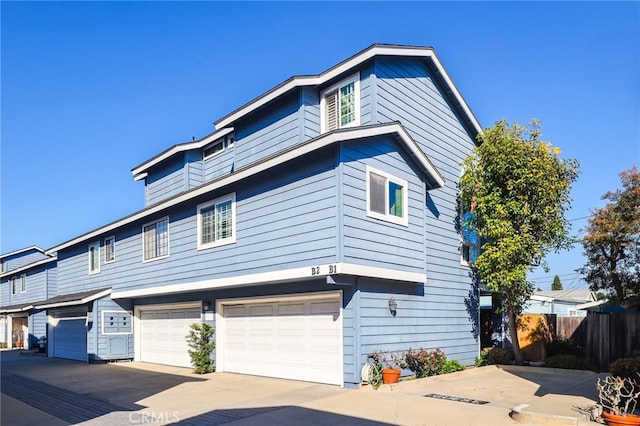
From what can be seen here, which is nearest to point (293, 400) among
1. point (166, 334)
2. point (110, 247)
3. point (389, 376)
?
point (389, 376)

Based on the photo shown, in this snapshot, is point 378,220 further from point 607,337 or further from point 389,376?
point 607,337

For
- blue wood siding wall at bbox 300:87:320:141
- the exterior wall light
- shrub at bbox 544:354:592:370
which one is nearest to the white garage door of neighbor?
blue wood siding wall at bbox 300:87:320:141

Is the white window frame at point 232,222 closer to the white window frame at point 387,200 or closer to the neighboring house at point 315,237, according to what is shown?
the neighboring house at point 315,237

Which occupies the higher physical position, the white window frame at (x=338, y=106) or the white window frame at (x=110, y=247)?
the white window frame at (x=338, y=106)

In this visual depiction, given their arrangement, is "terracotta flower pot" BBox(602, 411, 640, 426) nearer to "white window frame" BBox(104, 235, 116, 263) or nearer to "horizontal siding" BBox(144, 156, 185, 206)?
"horizontal siding" BBox(144, 156, 185, 206)

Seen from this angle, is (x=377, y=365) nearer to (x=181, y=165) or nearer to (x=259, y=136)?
(x=259, y=136)

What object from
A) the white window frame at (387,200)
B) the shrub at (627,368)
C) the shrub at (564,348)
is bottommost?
the shrub at (564,348)

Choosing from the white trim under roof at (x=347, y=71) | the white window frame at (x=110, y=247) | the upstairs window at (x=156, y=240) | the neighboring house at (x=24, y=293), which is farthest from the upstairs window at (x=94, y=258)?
the white trim under roof at (x=347, y=71)

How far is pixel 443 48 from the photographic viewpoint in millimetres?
16750

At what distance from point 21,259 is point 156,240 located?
24.5 meters

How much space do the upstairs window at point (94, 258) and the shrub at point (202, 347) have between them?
8.61m

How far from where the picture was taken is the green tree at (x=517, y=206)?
1538cm

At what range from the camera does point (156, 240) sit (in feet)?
60.8

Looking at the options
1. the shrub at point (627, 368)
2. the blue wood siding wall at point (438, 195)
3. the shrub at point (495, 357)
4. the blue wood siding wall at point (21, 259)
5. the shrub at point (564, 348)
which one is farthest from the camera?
the blue wood siding wall at point (21, 259)
